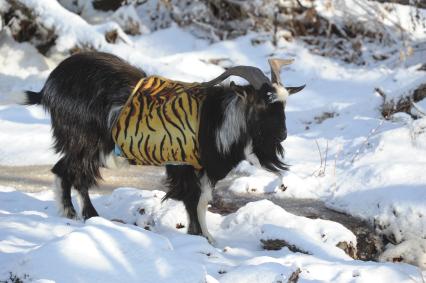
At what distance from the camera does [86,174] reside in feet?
17.4

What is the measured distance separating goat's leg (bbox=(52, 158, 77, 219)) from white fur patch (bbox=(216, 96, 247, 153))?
131cm

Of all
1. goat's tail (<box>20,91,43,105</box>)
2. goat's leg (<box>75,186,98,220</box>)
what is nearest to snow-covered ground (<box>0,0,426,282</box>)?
goat's leg (<box>75,186,98,220</box>)

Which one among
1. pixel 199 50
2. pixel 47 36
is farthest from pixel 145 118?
pixel 199 50

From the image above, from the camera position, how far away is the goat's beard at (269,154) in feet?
15.8

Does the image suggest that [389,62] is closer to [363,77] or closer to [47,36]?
[363,77]

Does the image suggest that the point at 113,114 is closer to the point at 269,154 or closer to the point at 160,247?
the point at 269,154

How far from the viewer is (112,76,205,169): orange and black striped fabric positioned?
4898mm

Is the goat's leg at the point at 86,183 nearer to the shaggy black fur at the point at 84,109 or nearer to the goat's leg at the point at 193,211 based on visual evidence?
the shaggy black fur at the point at 84,109

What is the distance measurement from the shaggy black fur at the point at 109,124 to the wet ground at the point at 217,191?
915 millimetres

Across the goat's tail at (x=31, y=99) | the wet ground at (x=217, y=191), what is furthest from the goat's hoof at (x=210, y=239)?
the goat's tail at (x=31, y=99)

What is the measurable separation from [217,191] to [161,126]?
1.69 meters

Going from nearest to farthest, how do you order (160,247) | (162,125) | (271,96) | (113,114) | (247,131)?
(160,247) → (271,96) → (247,131) → (162,125) → (113,114)

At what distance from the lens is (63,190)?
5359 mm

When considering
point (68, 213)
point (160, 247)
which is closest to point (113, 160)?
point (68, 213)
